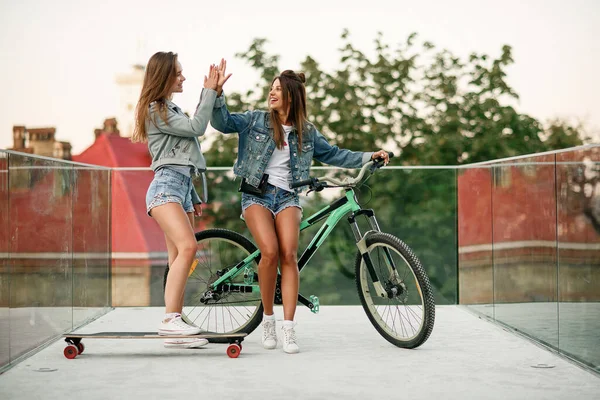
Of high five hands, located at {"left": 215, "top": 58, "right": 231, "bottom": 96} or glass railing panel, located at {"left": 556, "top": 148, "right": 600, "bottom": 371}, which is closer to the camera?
glass railing panel, located at {"left": 556, "top": 148, "right": 600, "bottom": 371}

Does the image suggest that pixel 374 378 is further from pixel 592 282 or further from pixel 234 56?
pixel 234 56

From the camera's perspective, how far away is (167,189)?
14.7ft

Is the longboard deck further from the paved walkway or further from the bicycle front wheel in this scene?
the bicycle front wheel

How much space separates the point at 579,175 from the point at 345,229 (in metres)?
2.59

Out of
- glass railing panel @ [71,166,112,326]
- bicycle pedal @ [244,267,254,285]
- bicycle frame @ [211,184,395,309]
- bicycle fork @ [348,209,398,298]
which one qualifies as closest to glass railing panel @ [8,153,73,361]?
glass railing panel @ [71,166,112,326]

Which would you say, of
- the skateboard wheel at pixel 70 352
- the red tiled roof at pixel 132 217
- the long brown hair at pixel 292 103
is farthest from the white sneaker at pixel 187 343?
the red tiled roof at pixel 132 217

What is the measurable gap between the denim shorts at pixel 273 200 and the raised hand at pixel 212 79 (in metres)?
0.56

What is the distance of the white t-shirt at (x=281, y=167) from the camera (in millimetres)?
4668

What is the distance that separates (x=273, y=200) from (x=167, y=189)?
53cm

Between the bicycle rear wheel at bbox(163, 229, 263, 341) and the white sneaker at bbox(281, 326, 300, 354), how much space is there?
0.33 m

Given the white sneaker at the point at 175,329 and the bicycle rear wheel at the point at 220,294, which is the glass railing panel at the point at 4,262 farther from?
the bicycle rear wheel at the point at 220,294

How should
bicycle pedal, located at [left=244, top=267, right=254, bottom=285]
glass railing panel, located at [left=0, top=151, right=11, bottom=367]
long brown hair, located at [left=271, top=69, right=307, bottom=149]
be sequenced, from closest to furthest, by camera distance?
glass railing panel, located at [left=0, top=151, right=11, bottom=367]
long brown hair, located at [left=271, top=69, right=307, bottom=149]
bicycle pedal, located at [left=244, top=267, right=254, bottom=285]

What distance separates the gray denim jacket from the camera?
4.40 m

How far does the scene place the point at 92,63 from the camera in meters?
14.1
